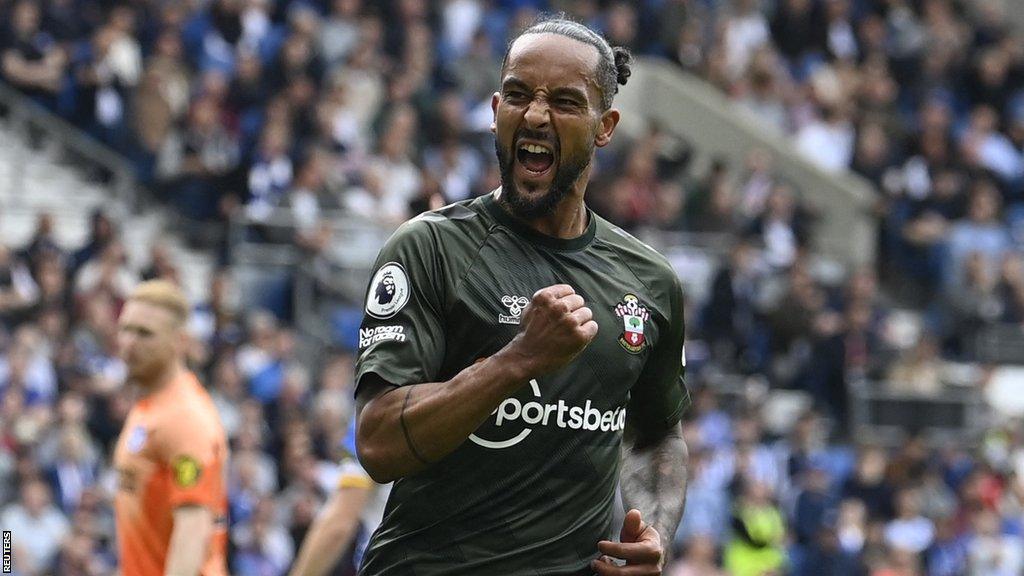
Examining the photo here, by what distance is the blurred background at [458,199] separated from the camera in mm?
13883

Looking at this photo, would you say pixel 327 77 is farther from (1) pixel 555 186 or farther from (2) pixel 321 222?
(1) pixel 555 186

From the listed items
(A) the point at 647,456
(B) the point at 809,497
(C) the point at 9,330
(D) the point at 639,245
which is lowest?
(B) the point at 809,497

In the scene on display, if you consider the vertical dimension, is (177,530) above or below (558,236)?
below

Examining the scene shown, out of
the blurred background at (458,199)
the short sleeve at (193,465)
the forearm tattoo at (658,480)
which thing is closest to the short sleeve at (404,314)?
the forearm tattoo at (658,480)

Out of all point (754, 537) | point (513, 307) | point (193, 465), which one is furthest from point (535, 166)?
point (754, 537)

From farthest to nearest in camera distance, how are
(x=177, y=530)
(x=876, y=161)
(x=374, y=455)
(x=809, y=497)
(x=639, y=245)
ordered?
1. (x=876, y=161)
2. (x=809, y=497)
3. (x=177, y=530)
4. (x=639, y=245)
5. (x=374, y=455)

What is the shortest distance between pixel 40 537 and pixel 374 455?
28.0 ft

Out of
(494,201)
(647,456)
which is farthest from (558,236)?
(647,456)

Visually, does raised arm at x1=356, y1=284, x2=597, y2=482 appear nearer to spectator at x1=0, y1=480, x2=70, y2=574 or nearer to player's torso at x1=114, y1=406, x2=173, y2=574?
player's torso at x1=114, y1=406, x2=173, y2=574

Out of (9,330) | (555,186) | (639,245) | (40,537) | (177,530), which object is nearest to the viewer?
(555,186)

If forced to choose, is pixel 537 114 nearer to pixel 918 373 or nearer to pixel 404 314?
pixel 404 314

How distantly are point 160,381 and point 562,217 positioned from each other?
2.93 metres

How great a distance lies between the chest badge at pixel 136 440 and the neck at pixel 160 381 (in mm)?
200

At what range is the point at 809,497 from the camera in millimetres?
16219
